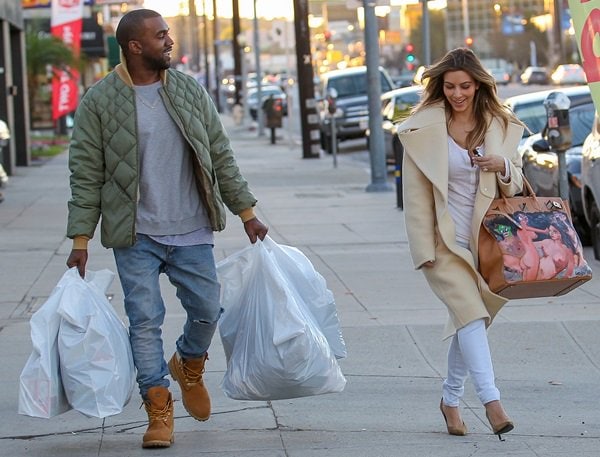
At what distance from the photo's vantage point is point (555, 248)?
550 centimetres

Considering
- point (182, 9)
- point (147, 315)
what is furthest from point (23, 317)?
point (182, 9)

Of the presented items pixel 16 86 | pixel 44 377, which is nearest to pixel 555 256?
pixel 44 377

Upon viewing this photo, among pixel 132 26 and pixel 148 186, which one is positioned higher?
pixel 132 26

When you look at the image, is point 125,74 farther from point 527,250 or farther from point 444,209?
point 527,250

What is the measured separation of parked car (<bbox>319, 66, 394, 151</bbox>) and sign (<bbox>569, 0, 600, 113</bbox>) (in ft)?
76.2

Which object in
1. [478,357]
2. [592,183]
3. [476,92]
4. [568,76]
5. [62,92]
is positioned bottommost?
[478,357]

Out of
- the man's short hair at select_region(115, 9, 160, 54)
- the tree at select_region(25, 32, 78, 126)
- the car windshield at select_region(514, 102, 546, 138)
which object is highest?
the tree at select_region(25, 32, 78, 126)

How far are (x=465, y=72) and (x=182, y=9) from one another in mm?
118341

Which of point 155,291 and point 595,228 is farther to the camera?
point 595,228

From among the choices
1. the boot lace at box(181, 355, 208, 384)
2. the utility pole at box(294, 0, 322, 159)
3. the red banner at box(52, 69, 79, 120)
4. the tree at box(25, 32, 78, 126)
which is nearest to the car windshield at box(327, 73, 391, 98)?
the utility pole at box(294, 0, 322, 159)

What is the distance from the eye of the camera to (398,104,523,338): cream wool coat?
18.2 ft

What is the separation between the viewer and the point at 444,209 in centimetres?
560

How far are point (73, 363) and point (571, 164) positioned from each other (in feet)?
A: 26.6

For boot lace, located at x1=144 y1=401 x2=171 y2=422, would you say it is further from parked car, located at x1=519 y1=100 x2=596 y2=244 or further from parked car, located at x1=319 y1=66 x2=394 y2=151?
parked car, located at x1=319 y1=66 x2=394 y2=151
